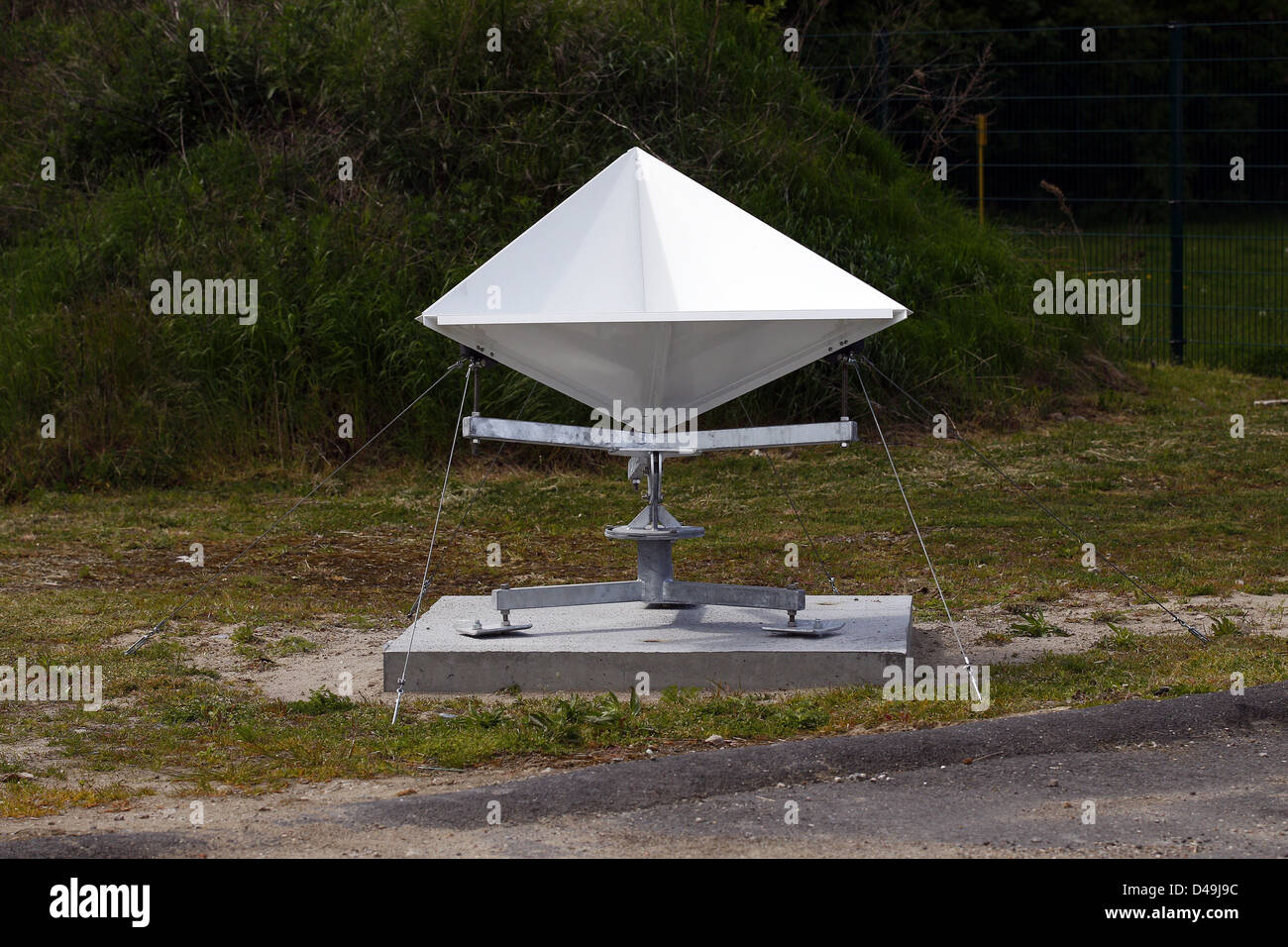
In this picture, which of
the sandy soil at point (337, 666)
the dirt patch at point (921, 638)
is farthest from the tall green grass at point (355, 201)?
the sandy soil at point (337, 666)

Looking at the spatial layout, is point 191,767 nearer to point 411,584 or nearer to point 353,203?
point 411,584

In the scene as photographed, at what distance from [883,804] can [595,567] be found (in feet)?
14.2

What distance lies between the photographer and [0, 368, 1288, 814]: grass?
19.0 feet

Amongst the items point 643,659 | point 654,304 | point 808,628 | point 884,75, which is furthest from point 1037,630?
point 884,75

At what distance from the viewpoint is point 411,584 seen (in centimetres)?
876

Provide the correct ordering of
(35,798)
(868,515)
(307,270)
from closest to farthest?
(35,798), (868,515), (307,270)

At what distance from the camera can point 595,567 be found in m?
9.04

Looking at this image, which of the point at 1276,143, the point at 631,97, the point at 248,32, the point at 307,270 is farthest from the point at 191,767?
the point at 1276,143

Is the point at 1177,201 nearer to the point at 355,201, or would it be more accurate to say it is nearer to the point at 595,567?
the point at 355,201

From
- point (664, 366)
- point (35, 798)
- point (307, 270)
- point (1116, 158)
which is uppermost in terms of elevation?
point (1116, 158)

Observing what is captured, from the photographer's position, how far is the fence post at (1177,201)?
49.6 feet

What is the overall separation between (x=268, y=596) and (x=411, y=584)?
2.54 feet

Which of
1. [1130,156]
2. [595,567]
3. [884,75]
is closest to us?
[595,567]

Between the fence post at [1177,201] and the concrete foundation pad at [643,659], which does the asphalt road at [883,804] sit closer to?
the concrete foundation pad at [643,659]
